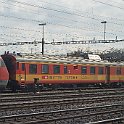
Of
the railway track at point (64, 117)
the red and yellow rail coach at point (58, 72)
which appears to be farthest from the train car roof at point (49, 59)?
the railway track at point (64, 117)

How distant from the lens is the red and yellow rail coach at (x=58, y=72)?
29.3m

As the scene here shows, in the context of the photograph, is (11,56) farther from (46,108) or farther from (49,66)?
(46,108)

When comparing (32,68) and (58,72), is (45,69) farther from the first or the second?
(58,72)

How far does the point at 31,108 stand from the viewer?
17891 millimetres

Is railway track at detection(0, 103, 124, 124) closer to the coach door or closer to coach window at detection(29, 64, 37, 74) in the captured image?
coach window at detection(29, 64, 37, 74)

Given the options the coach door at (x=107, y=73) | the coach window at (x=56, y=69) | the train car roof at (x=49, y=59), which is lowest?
the coach door at (x=107, y=73)

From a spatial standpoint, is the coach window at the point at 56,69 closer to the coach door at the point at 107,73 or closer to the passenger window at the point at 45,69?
the passenger window at the point at 45,69

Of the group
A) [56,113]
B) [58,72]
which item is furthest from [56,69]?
[56,113]

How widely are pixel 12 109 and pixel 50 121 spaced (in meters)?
3.93

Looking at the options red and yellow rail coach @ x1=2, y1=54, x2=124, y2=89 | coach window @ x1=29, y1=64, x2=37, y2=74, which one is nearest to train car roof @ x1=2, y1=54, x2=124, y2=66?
red and yellow rail coach @ x1=2, y1=54, x2=124, y2=89

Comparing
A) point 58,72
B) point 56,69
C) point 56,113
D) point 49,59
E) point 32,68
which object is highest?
point 49,59

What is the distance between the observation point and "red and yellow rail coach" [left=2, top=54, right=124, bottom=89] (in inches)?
1152

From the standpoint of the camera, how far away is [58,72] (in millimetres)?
32375

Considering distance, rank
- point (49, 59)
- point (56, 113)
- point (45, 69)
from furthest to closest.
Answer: point (49, 59) → point (45, 69) → point (56, 113)
